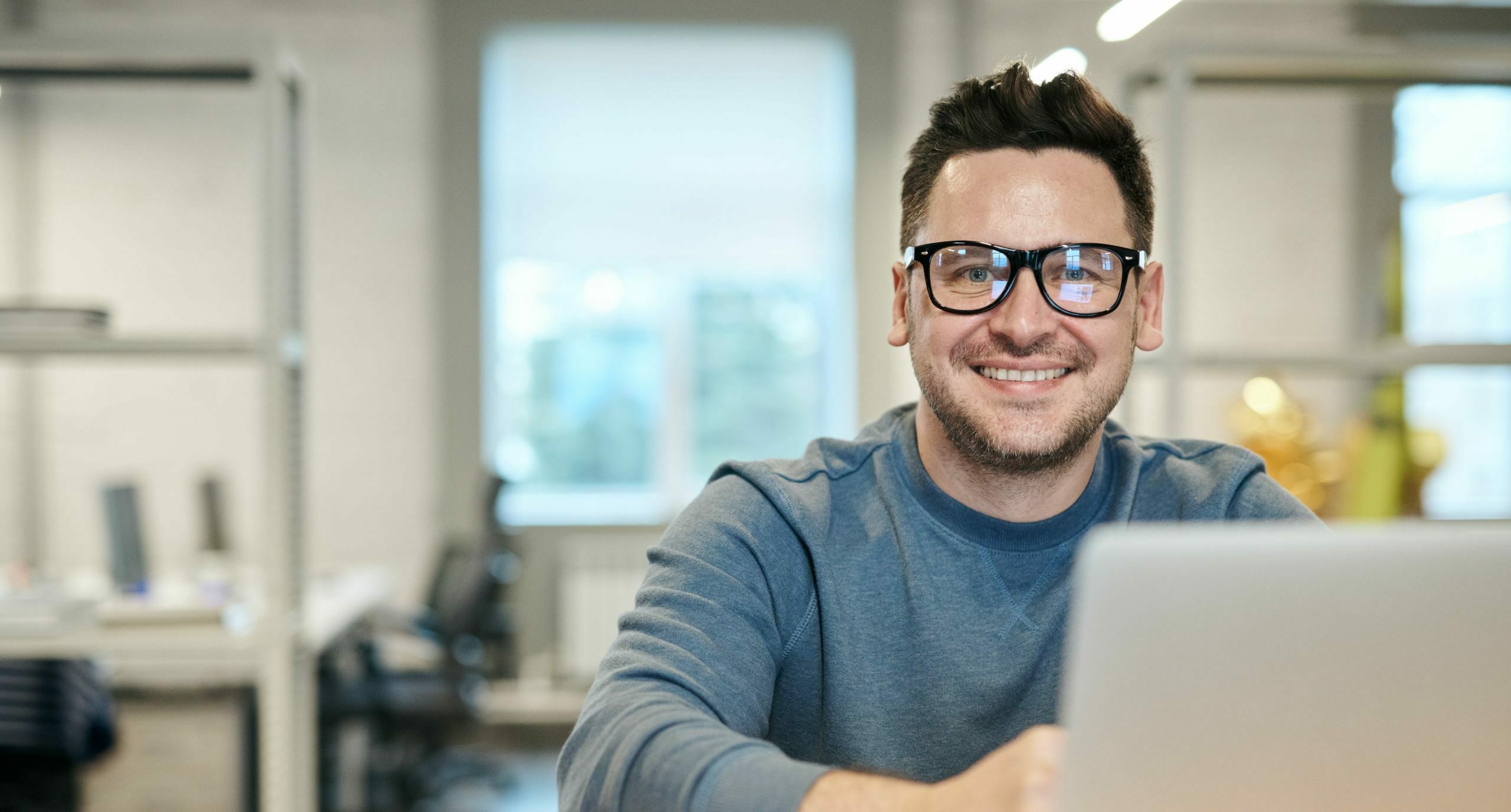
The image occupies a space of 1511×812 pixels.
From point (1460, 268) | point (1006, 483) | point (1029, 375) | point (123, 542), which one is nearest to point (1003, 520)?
point (1006, 483)

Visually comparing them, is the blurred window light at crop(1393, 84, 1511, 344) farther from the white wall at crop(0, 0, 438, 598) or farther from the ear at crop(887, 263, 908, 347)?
the white wall at crop(0, 0, 438, 598)

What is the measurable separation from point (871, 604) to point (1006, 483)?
183 mm

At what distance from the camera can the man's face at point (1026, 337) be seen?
3.39 feet

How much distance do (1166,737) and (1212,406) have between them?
→ 4.65m

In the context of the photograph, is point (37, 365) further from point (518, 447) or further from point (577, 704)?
point (577, 704)

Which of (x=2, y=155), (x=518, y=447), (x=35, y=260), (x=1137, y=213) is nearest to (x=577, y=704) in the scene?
(x=518, y=447)

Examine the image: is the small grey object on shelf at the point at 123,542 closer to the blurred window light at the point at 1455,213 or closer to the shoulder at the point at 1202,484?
the shoulder at the point at 1202,484

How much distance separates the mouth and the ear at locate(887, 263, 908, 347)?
131 millimetres

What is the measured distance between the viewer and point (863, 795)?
27.3 inches

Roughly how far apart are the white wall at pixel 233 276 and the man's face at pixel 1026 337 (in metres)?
3.91

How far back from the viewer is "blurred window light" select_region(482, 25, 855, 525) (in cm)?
465

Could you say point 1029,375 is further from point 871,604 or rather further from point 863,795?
point 863,795

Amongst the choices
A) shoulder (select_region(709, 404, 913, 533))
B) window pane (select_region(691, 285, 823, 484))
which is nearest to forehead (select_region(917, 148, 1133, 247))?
shoulder (select_region(709, 404, 913, 533))

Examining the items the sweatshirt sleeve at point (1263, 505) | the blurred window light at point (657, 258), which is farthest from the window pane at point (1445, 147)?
the sweatshirt sleeve at point (1263, 505)
